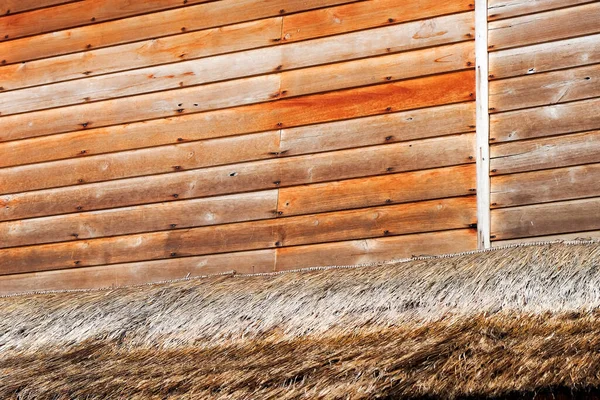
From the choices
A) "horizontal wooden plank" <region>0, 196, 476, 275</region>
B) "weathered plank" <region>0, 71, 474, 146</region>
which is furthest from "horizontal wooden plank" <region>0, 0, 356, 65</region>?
"horizontal wooden plank" <region>0, 196, 476, 275</region>

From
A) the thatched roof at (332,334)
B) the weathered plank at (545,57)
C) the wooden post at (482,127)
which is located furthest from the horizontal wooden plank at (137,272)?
the weathered plank at (545,57)

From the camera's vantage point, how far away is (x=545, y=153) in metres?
5.82

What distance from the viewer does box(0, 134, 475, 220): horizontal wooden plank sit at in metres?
6.06

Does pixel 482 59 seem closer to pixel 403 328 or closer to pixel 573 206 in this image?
pixel 573 206

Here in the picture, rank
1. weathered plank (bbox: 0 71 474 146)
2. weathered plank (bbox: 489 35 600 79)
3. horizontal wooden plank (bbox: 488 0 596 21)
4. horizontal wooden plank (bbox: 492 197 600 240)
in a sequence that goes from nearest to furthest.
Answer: horizontal wooden plank (bbox: 492 197 600 240), weathered plank (bbox: 489 35 600 79), horizontal wooden plank (bbox: 488 0 596 21), weathered plank (bbox: 0 71 474 146)

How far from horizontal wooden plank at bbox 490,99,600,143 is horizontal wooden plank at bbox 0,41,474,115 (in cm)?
44

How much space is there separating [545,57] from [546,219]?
1001mm

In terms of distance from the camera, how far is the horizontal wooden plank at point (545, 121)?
5.79 meters

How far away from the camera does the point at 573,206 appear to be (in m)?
5.68

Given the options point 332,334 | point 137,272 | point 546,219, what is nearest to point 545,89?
point 546,219

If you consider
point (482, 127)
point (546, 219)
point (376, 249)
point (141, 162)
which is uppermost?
point (482, 127)

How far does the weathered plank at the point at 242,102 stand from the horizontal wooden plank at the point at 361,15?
0.37 metres

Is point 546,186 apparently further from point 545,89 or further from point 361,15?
point 361,15

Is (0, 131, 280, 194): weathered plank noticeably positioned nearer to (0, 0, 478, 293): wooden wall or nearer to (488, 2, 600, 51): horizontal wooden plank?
(0, 0, 478, 293): wooden wall
